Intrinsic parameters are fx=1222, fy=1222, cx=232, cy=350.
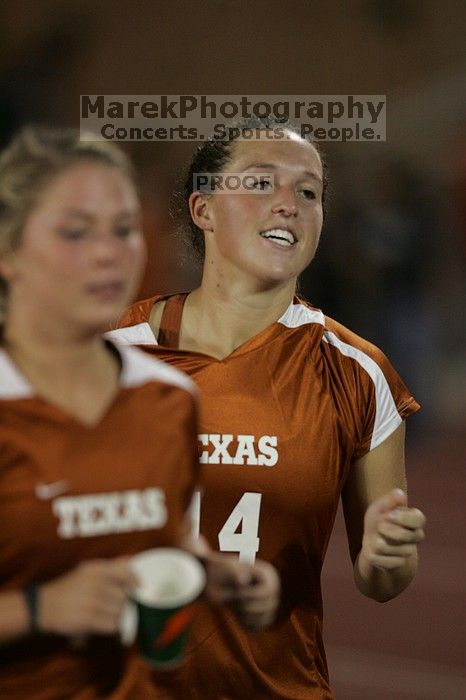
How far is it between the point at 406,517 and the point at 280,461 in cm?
59

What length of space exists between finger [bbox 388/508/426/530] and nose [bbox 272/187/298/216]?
0.70 metres

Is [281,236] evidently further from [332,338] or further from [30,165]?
[30,165]

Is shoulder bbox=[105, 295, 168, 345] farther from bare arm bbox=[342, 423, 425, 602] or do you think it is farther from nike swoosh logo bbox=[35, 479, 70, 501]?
nike swoosh logo bbox=[35, 479, 70, 501]

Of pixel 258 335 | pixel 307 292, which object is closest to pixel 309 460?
pixel 258 335

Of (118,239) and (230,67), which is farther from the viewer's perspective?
(230,67)

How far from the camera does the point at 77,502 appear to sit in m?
1.46

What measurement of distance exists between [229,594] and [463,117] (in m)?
9.74

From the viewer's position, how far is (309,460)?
2.44m

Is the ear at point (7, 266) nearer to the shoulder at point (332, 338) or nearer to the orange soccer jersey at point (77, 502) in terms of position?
the orange soccer jersey at point (77, 502)

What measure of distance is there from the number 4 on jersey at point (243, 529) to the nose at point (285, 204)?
0.56 metres

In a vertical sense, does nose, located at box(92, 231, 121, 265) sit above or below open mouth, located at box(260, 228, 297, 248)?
below

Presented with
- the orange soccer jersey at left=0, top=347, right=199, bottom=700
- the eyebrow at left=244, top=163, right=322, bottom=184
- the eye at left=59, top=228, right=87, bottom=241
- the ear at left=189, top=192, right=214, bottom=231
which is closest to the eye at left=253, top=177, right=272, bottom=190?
the eyebrow at left=244, top=163, right=322, bottom=184

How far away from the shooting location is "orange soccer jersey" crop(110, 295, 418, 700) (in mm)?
2424

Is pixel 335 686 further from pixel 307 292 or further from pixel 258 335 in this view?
pixel 307 292
